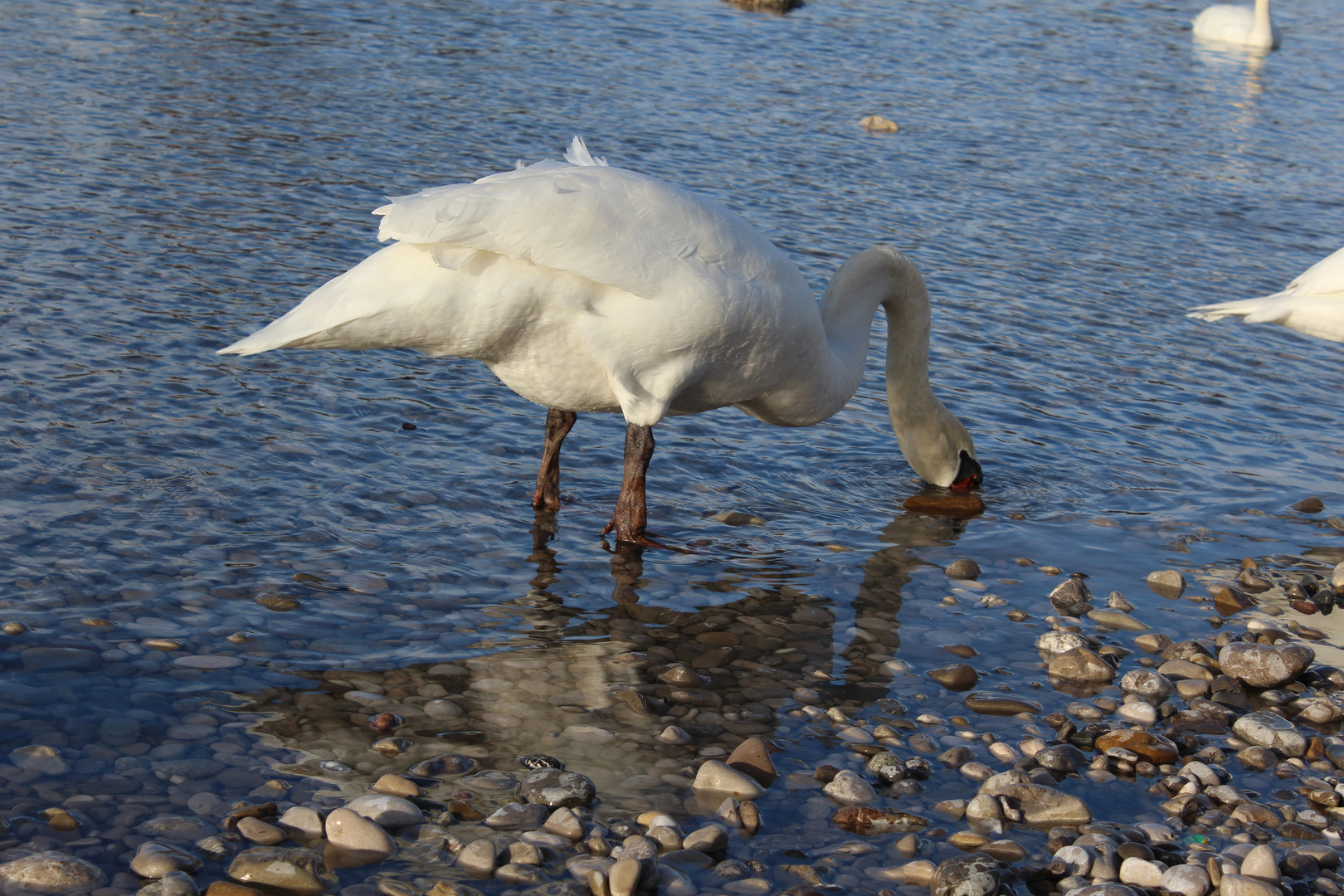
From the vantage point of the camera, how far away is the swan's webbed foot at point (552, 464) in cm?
609

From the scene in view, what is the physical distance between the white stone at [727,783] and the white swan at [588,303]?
6.01 ft

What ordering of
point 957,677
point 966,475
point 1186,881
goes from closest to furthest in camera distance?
point 1186,881 < point 957,677 < point 966,475

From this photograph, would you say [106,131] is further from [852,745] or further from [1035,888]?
[1035,888]

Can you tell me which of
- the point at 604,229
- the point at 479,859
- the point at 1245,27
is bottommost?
the point at 479,859

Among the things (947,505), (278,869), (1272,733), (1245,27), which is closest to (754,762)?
(278,869)

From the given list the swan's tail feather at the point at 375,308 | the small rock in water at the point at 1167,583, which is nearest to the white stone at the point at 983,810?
the small rock in water at the point at 1167,583

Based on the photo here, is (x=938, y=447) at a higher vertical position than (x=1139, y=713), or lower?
higher

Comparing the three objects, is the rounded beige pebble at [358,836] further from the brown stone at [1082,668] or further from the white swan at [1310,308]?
the white swan at [1310,308]

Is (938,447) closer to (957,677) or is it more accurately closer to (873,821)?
(957,677)

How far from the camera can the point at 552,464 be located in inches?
240

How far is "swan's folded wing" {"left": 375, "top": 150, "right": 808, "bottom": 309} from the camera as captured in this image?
4.89 meters

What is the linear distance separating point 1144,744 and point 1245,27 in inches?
831

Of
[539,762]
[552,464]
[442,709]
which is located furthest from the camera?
[552,464]

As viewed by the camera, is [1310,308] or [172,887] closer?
[172,887]
